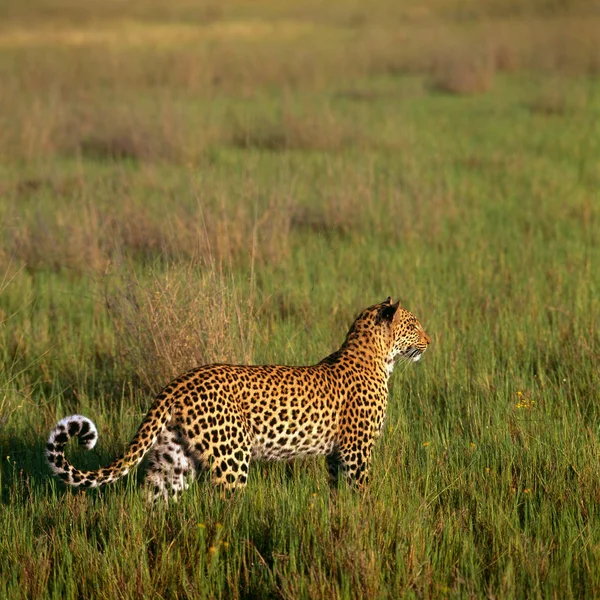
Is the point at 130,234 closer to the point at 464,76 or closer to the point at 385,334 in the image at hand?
the point at 385,334

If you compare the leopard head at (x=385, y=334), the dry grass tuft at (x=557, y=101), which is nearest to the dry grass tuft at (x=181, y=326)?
the leopard head at (x=385, y=334)

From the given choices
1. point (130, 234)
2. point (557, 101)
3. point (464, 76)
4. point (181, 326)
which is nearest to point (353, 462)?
point (181, 326)

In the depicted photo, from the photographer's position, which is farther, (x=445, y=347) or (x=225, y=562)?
(x=445, y=347)

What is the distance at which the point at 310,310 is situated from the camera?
27.3 ft

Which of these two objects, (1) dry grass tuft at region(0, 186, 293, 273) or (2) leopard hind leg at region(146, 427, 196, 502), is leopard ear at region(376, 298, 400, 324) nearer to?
(2) leopard hind leg at region(146, 427, 196, 502)

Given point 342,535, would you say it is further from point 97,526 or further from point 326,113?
point 326,113

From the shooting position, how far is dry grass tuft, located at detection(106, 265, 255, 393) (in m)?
6.40

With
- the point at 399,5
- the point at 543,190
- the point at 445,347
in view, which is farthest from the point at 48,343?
the point at 399,5

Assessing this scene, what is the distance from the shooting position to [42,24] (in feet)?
137

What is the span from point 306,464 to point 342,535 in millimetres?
1224

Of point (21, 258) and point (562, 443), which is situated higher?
point (21, 258)

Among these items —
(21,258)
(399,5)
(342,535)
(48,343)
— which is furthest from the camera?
(399,5)

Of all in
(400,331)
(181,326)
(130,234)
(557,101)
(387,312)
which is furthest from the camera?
(557,101)

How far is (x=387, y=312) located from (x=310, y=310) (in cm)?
249
